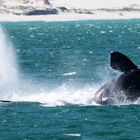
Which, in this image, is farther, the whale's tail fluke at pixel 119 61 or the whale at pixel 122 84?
the whale at pixel 122 84

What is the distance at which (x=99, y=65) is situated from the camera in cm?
6944

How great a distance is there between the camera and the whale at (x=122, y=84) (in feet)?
108

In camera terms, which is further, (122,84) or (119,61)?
(122,84)

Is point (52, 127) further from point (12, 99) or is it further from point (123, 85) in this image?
point (12, 99)

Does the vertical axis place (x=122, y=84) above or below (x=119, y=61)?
below

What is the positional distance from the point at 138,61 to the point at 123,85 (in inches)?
1461

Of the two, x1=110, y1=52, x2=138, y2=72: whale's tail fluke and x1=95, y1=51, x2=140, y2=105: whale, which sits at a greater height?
x1=110, y1=52, x2=138, y2=72: whale's tail fluke

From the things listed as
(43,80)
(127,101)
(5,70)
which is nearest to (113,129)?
(127,101)

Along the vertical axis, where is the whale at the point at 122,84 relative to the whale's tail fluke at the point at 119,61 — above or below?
below

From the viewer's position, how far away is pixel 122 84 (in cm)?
3422

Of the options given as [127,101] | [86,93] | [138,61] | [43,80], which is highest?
[127,101]

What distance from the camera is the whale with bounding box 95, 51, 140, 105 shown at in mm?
32928

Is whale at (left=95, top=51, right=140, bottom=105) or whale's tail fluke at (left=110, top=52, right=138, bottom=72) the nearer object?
whale's tail fluke at (left=110, top=52, right=138, bottom=72)

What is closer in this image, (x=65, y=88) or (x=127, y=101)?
(x=127, y=101)
